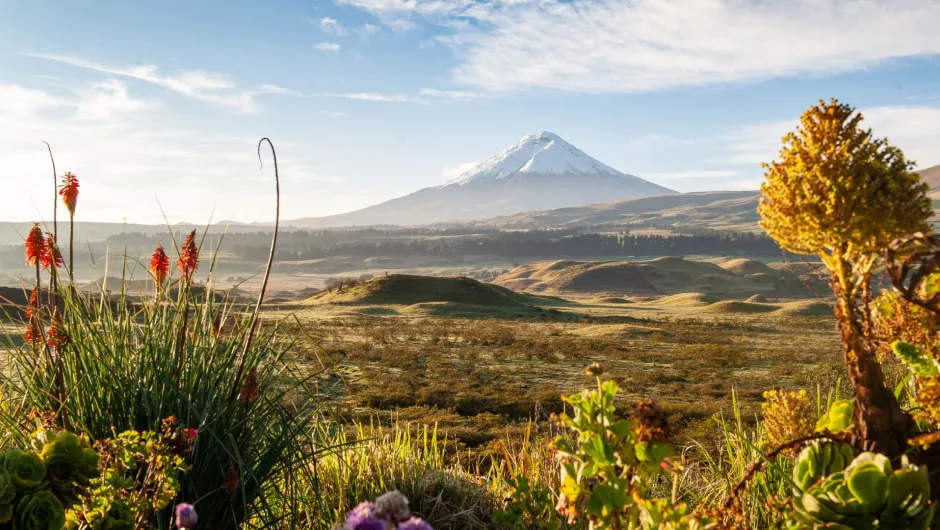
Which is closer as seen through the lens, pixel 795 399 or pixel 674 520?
pixel 674 520

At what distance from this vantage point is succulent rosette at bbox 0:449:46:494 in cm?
139

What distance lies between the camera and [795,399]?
1912 mm

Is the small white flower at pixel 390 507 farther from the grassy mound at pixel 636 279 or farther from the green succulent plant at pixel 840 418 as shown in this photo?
the grassy mound at pixel 636 279

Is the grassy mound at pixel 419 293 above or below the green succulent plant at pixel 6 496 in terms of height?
below

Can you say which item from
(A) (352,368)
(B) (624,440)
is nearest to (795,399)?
(B) (624,440)

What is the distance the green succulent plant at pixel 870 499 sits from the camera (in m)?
0.94

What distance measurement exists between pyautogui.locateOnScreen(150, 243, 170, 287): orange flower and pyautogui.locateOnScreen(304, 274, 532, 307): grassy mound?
45449 millimetres

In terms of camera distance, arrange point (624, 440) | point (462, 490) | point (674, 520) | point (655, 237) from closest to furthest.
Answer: point (674, 520), point (624, 440), point (462, 490), point (655, 237)

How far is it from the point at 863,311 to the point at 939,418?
8.1 inches

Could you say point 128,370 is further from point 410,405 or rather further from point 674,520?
point 410,405

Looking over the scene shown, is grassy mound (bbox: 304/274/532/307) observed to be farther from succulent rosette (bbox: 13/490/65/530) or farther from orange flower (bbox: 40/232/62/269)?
succulent rosette (bbox: 13/490/65/530)

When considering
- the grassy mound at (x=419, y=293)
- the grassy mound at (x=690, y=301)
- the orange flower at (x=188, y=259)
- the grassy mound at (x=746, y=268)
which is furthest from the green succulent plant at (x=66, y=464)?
the grassy mound at (x=746, y=268)

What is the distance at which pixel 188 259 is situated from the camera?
115 inches

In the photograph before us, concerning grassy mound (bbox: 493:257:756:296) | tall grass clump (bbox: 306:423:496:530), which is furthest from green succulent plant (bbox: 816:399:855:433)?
grassy mound (bbox: 493:257:756:296)
